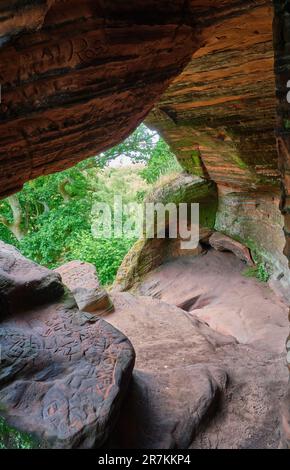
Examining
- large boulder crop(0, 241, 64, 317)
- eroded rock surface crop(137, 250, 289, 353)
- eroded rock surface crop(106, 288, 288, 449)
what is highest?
large boulder crop(0, 241, 64, 317)

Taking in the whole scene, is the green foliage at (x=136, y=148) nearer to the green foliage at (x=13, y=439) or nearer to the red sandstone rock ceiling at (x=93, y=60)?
the red sandstone rock ceiling at (x=93, y=60)

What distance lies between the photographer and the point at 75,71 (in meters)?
2.65

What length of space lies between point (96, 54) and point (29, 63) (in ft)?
1.74

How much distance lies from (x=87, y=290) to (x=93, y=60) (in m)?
5.61

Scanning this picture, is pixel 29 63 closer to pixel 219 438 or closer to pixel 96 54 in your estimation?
pixel 96 54

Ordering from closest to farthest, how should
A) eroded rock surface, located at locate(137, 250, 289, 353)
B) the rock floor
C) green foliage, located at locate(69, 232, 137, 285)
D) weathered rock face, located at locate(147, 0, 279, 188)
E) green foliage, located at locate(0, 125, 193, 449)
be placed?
weathered rock face, located at locate(147, 0, 279, 188) < the rock floor < eroded rock surface, located at locate(137, 250, 289, 353) < green foliage, located at locate(69, 232, 137, 285) < green foliage, located at locate(0, 125, 193, 449)

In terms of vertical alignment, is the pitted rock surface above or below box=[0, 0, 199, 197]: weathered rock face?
below

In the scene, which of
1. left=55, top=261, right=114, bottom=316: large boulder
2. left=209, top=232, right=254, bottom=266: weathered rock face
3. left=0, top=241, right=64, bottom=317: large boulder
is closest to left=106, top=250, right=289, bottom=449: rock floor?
left=55, top=261, right=114, bottom=316: large boulder

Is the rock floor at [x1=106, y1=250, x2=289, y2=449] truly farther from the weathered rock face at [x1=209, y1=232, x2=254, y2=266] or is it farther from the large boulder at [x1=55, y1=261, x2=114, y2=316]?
the weathered rock face at [x1=209, y1=232, x2=254, y2=266]

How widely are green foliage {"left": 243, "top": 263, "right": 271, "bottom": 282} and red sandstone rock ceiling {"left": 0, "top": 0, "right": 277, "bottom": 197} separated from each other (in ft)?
18.5

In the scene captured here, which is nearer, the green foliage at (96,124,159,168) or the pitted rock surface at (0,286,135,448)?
the pitted rock surface at (0,286,135,448)

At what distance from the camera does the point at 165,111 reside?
645 cm

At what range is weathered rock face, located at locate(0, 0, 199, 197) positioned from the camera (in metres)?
2.41
